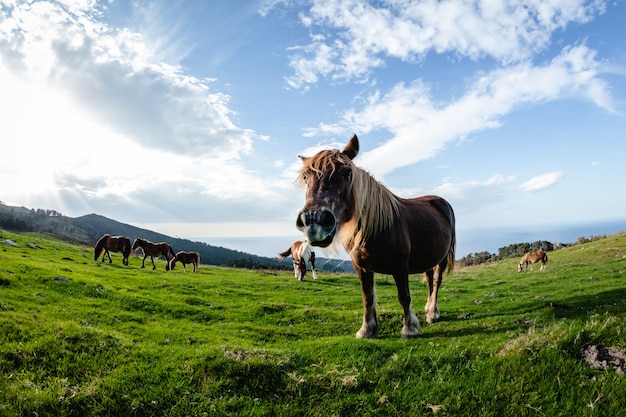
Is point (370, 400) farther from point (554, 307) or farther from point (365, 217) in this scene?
point (554, 307)

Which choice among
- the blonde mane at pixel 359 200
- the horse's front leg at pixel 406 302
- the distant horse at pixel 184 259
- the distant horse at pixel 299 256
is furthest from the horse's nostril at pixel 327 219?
the distant horse at pixel 184 259

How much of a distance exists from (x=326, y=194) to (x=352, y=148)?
1556 millimetres

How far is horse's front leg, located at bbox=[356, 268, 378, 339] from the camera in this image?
24.5 feet

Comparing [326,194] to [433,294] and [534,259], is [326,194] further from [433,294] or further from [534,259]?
[534,259]

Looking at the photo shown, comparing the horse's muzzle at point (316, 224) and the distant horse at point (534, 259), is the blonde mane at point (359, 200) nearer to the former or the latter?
the horse's muzzle at point (316, 224)

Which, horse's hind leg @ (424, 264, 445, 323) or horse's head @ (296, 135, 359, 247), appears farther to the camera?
horse's hind leg @ (424, 264, 445, 323)

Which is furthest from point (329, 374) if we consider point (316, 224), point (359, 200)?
point (359, 200)

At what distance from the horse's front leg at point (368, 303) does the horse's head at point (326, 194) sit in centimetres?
181

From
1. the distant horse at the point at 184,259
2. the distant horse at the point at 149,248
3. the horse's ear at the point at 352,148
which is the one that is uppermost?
the horse's ear at the point at 352,148

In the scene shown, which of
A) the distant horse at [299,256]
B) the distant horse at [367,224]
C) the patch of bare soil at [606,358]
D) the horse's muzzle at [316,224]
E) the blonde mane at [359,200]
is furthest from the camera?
the distant horse at [299,256]

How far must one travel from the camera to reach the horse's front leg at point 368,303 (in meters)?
7.48

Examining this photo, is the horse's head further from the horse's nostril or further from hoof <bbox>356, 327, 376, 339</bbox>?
hoof <bbox>356, 327, 376, 339</bbox>

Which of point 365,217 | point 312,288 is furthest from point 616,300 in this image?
point 312,288

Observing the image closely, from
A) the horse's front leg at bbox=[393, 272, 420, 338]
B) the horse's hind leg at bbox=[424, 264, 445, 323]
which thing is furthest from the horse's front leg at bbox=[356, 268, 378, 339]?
the horse's hind leg at bbox=[424, 264, 445, 323]
